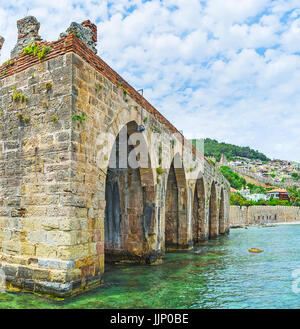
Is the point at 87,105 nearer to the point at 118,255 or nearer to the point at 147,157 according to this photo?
the point at 147,157

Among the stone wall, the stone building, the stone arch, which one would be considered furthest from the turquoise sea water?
the stone wall

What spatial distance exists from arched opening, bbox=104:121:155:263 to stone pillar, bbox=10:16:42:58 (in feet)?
11.2

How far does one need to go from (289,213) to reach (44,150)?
58420 millimetres

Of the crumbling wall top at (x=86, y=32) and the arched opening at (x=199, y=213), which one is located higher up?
the crumbling wall top at (x=86, y=32)

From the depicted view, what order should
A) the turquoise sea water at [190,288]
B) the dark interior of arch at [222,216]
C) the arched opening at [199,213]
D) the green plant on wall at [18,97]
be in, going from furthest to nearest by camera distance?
the dark interior of arch at [222,216] → the arched opening at [199,213] → the green plant on wall at [18,97] → the turquoise sea water at [190,288]

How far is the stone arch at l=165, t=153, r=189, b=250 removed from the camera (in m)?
13.0

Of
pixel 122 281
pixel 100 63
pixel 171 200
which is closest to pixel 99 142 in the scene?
pixel 100 63

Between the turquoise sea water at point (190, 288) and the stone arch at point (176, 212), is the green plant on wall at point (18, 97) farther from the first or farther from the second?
the stone arch at point (176, 212)

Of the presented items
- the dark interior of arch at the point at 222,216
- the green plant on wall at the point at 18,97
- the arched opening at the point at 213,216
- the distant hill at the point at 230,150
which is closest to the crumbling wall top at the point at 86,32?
the green plant on wall at the point at 18,97

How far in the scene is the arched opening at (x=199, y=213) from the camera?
53.6 feet

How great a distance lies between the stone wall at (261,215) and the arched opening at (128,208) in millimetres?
36564

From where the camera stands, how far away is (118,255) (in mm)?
9570

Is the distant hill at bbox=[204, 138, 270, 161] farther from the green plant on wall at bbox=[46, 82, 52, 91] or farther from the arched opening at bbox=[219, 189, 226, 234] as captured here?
the green plant on wall at bbox=[46, 82, 52, 91]

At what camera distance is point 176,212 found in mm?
13055
